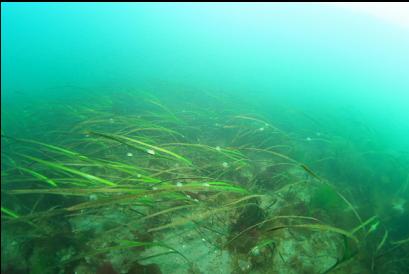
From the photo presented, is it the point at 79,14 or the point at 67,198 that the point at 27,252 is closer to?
the point at 67,198

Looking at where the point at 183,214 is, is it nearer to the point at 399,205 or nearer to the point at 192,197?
the point at 192,197

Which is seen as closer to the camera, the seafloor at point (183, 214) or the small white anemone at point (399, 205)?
the seafloor at point (183, 214)

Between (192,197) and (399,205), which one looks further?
(399,205)

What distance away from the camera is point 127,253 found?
1688mm

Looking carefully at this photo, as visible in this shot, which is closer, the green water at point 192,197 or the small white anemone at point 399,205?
the green water at point 192,197

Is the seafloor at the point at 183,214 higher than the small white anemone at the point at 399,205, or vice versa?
the seafloor at the point at 183,214

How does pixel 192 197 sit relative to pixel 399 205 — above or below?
above

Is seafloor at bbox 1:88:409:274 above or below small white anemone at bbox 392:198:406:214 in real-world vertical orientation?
above

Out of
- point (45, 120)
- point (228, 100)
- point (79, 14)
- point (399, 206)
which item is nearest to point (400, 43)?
point (228, 100)

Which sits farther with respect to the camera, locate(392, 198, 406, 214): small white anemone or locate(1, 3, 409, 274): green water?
locate(392, 198, 406, 214): small white anemone

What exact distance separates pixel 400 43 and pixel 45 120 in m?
61.4

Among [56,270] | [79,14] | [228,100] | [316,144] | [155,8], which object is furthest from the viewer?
[155,8]

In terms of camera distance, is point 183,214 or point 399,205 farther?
point 399,205

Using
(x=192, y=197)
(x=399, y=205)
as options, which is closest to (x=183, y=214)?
(x=192, y=197)
